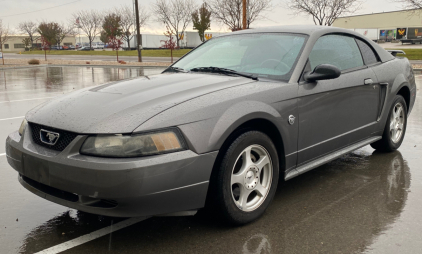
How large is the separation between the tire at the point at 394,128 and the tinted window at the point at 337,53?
931 millimetres

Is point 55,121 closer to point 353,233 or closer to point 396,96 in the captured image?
point 353,233

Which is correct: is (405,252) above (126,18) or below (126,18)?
below

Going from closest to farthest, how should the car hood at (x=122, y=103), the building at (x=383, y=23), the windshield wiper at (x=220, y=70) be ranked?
the car hood at (x=122, y=103) < the windshield wiper at (x=220, y=70) < the building at (x=383, y=23)

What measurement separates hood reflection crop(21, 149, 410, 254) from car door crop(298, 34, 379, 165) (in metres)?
0.41

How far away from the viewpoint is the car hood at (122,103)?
2.66 metres

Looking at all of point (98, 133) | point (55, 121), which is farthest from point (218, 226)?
point (55, 121)

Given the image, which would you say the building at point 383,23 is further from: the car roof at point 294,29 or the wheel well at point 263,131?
→ the wheel well at point 263,131

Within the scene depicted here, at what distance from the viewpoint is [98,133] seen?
8.48ft

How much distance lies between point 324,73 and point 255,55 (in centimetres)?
70

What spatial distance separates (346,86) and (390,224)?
4.57ft

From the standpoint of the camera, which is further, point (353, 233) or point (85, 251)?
point (353, 233)

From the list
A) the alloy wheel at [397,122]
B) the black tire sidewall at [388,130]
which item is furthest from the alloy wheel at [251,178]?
the alloy wheel at [397,122]

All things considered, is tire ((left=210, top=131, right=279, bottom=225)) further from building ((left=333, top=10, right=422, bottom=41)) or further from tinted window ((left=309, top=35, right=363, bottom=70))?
building ((left=333, top=10, right=422, bottom=41))

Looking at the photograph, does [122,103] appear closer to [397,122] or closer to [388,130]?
[388,130]
